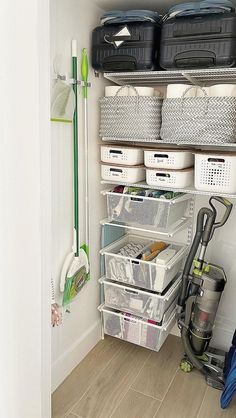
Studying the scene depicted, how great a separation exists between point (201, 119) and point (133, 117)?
370mm

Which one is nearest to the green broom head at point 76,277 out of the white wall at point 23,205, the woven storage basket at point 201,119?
the white wall at point 23,205

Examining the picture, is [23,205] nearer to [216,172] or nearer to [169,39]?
[216,172]

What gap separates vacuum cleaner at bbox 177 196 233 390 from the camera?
188 cm

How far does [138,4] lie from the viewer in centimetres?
178

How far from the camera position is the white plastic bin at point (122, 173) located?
189cm

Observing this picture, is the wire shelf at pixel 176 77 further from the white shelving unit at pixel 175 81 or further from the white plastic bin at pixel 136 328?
the white plastic bin at pixel 136 328

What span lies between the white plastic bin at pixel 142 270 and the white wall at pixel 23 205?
853 mm

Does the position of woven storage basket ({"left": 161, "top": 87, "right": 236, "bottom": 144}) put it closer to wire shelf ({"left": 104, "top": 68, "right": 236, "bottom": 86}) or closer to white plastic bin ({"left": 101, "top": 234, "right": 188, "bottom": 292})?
wire shelf ({"left": 104, "top": 68, "right": 236, "bottom": 86})

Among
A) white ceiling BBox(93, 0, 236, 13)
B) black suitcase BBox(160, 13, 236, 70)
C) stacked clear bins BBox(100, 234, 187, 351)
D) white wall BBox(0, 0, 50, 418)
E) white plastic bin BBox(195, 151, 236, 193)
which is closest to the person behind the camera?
white wall BBox(0, 0, 50, 418)

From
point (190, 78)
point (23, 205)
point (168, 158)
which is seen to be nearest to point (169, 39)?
point (190, 78)

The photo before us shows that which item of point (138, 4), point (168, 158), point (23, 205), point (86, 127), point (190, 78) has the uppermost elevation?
point (138, 4)

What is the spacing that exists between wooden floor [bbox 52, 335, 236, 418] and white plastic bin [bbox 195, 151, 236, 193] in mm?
1148

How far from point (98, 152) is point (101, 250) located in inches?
24.1

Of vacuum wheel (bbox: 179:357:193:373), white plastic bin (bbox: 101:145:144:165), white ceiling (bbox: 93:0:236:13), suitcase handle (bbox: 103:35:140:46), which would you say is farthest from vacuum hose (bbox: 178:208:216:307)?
white ceiling (bbox: 93:0:236:13)
